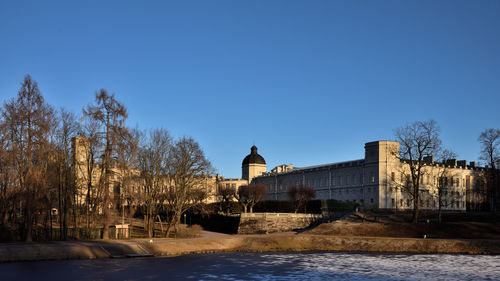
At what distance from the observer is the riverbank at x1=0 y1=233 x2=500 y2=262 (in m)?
41.7

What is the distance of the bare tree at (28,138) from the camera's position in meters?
42.5

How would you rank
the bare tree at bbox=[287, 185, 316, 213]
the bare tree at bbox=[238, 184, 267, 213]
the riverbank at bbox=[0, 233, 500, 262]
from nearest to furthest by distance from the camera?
the riverbank at bbox=[0, 233, 500, 262] → the bare tree at bbox=[287, 185, 316, 213] → the bare tree at bbox=[238, 184, 267, 213]

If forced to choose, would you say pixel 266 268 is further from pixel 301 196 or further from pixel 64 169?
pixel 301 196

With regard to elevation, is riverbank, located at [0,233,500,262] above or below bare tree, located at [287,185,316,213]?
below

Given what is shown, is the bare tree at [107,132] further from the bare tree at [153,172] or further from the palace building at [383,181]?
the palace building at [383,181]

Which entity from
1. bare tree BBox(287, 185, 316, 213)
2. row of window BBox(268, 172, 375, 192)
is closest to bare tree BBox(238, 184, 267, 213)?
bare tree BBox(287, 185, 316, 213)

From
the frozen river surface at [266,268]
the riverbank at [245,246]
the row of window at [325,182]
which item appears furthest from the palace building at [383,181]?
the frozen river surface at [266,268]

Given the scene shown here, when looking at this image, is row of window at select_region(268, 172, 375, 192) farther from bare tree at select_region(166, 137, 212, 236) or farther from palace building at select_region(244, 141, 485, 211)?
bare tree at select_region(166, 137, 212, 236)

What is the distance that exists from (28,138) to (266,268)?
22301mm

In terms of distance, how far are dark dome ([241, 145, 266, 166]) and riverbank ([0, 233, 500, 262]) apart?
9379cm

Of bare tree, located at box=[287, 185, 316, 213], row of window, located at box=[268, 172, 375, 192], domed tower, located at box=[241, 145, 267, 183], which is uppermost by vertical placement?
domed tower, located at box=[241, 145, 267, 183]

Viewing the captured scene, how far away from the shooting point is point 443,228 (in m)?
60.8

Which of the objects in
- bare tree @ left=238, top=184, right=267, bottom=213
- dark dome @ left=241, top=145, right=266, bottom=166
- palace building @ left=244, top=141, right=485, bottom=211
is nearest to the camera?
bare tree @ left=238, top=184, right=267, bottom=213

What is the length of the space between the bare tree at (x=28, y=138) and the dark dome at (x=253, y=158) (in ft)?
351
